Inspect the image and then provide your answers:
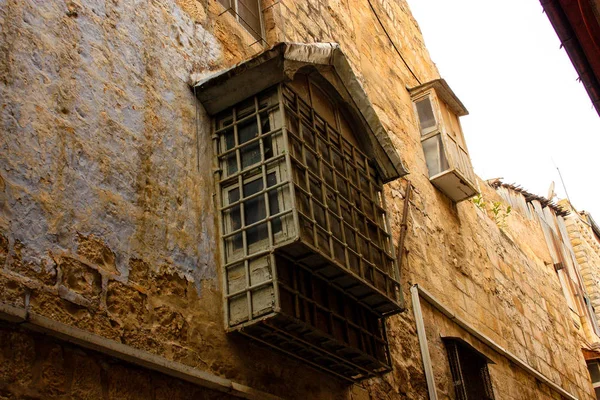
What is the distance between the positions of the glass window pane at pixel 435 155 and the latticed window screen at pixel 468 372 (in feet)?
6.81

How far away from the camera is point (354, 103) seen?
589 centimetres

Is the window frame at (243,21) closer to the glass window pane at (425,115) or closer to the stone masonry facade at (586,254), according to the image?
the glass window pane at (425,115)

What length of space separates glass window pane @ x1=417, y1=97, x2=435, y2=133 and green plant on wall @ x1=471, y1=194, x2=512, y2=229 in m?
1.33

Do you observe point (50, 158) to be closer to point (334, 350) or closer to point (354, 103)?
point (334, 350)

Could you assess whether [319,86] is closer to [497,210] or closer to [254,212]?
[254,212]

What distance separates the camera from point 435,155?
8609 millimetres

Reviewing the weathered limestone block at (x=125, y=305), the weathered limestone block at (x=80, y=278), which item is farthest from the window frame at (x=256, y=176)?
the weathered limestone block at (x=80, y=278)

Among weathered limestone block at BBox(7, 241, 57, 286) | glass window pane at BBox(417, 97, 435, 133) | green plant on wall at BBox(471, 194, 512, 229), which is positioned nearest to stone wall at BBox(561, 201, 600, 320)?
green plant on wall at BBox(471, 194, 512, 229)

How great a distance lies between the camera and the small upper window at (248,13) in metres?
6.30

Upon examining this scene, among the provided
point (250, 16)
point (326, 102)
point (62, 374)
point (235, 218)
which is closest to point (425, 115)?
point (250, 16)

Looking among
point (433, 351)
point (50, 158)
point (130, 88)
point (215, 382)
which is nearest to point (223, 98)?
point (130, 88)

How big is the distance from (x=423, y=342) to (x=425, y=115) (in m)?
3.32

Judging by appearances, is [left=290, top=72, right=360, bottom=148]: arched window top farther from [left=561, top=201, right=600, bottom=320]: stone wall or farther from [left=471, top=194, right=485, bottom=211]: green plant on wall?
[left=561, top=201, right=600, bottom=320]: stone wall

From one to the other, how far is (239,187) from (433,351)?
272 cm
